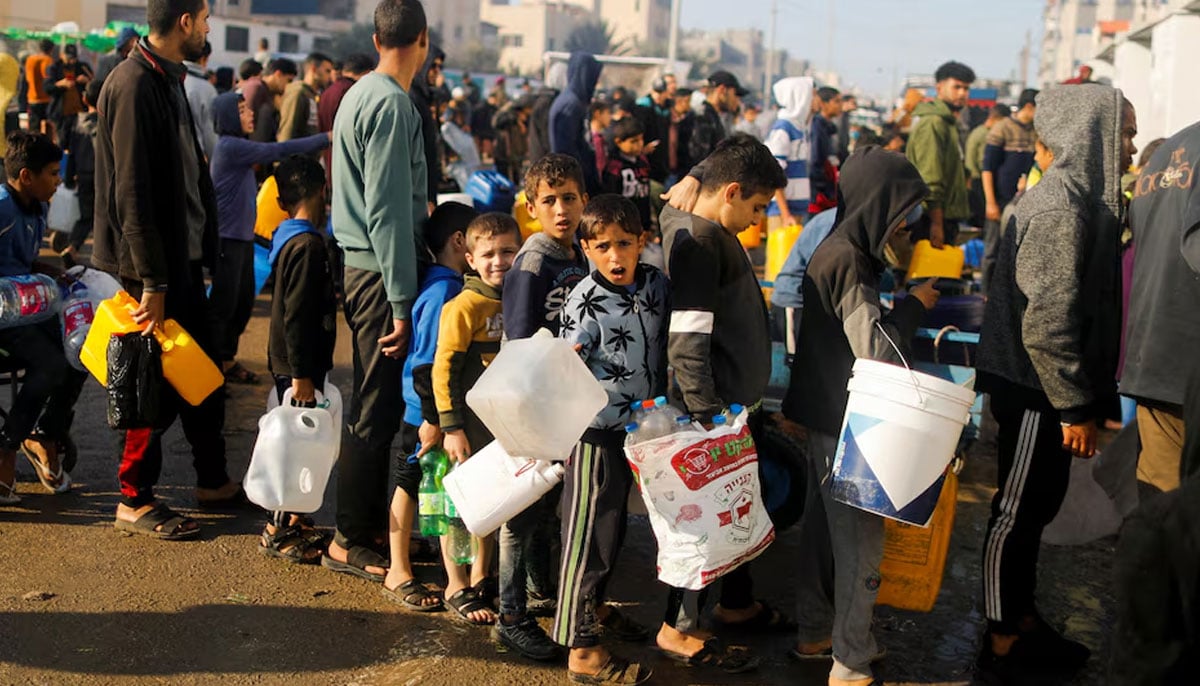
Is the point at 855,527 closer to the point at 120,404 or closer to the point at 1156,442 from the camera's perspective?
the point at 1156,442

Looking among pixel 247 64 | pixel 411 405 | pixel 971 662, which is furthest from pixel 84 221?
pixel 971 662

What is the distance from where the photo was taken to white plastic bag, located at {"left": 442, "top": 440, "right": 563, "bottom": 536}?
13.8ft

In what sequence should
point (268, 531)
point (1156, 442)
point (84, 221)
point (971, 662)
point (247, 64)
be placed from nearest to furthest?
1. point (1156, 442)
2. point (971, 662)
3. point (268, 531)
4. point (84, 221)
5. point (247, 64)

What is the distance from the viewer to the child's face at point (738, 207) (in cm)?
416

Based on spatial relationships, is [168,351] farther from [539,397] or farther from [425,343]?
[539,397]

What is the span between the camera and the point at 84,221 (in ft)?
34.8

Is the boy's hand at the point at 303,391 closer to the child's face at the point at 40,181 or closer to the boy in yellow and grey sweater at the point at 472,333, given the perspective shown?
the boy in yellow and grey sweater at the point at 472,333

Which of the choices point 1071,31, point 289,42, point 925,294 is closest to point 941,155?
point 925,294

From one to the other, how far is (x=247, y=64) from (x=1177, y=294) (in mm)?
9304

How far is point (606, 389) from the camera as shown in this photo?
4.07 metres

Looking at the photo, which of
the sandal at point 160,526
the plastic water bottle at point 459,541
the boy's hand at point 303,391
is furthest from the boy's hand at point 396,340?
the sandal at point 160,526

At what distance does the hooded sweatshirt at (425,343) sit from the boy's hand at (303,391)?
473 millimetres

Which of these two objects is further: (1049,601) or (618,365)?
(1049,601)

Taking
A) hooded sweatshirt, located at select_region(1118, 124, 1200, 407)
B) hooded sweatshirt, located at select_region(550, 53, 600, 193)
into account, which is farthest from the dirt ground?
hooded sweatshirt, located at select_region(550, 53, 600, 193)
